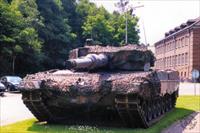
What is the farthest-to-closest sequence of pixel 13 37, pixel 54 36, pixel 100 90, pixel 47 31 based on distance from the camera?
pixel 54 36, pixel 47 31, pixel 13 37, pixel 100 90

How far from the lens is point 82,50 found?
16.4 meters

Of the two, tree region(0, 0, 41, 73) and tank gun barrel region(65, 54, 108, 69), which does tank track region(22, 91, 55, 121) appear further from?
tree region(0, 0, 41, 73)

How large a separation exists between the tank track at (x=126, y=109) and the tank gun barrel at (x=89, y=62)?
49.7 inches

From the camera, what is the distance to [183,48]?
76.2 m

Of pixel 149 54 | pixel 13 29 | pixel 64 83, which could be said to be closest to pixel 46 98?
pixel 64 83

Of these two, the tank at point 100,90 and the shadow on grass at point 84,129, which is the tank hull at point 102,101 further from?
the shadow on grass at point 84,129

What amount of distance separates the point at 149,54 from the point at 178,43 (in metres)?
64.6

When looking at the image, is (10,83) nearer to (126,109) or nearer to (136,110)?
(126,109)

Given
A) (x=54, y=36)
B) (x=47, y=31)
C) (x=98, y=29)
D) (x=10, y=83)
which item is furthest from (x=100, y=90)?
(x=98, y=29)

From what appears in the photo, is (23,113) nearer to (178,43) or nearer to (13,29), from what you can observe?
(13,29)

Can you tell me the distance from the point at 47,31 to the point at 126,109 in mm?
40851

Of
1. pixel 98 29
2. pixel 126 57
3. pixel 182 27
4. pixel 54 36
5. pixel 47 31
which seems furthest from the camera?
pixel 182 27

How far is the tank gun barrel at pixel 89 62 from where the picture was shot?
1221cm

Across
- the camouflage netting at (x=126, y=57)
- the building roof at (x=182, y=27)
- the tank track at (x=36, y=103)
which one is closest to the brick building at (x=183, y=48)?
the building roof at (x=182, y=27)
